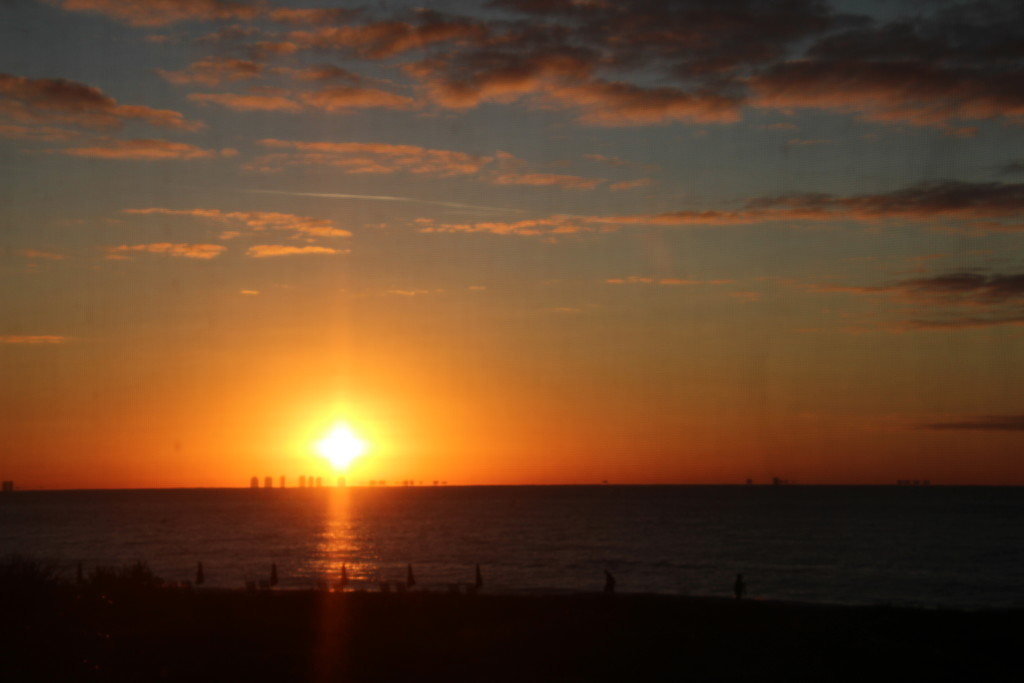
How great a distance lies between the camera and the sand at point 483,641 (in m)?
16.3

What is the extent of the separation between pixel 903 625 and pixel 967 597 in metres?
39.9

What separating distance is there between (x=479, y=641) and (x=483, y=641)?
0.09m

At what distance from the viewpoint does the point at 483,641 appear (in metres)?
19.6

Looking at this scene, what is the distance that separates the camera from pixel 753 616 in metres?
24.2

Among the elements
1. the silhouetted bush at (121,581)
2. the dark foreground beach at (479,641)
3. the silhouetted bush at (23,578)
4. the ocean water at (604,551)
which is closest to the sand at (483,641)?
the dark foreground beach at (479,641)

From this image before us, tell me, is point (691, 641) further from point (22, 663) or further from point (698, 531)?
point (698, 531)

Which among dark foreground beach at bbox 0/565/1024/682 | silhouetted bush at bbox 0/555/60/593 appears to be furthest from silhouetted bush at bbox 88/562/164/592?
silhouetted bush at bbox 0/555/60/593

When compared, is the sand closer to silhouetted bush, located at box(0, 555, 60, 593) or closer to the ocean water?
silhouetted bush, located at box(0, 555, 60, 593)

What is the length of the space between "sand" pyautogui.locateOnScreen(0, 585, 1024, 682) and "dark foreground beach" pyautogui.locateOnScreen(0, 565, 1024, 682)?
0.14 ft

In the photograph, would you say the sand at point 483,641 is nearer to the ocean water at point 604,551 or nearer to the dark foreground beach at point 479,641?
the dark foreground beach at point 479,641

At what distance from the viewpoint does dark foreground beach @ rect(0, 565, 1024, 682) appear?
16297 millimetres

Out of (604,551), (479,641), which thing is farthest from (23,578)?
(604,551)

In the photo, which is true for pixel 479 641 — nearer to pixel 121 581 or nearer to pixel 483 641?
pixel 483 641

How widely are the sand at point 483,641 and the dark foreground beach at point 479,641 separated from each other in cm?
4
